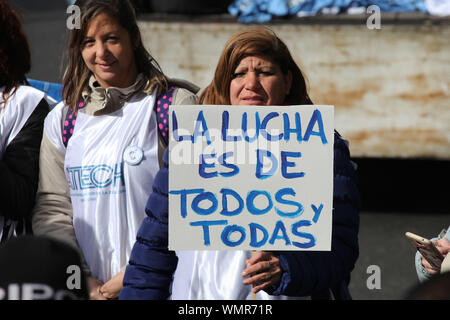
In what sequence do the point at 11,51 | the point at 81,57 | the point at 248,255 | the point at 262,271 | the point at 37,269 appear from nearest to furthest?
1. the point at 37,269
2. the point at 262,271
3. the point at 248,255
4. the point at 81,57
5. the point at 11,51

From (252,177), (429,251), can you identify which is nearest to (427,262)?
(429,251)

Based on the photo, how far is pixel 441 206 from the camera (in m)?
5.29

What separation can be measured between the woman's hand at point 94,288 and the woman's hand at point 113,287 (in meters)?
0.02

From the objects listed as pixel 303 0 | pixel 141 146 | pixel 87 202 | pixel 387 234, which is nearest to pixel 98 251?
pixel 87 202

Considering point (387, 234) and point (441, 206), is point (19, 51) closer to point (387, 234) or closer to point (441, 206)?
point (387, 234)

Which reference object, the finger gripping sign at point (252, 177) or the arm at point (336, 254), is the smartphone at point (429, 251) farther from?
the finger gripping sign at point (252, 177)

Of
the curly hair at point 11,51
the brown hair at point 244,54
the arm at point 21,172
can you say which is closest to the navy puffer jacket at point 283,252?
the brown hair at point 244,54

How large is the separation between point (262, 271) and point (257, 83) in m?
0.52

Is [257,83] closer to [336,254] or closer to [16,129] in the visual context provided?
[336,254]

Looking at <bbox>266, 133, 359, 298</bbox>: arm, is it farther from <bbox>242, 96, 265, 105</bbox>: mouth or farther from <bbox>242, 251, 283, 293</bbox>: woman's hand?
<bbox>242, 96, 265, 105</bbox>: mouth

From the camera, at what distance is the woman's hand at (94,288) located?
2.41 m

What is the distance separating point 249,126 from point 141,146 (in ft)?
1.42

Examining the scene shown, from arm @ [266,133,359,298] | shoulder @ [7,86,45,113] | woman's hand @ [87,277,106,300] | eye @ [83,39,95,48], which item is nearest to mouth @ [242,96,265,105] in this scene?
arm @ [266,133,359,298]

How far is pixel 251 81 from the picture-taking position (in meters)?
2.25
